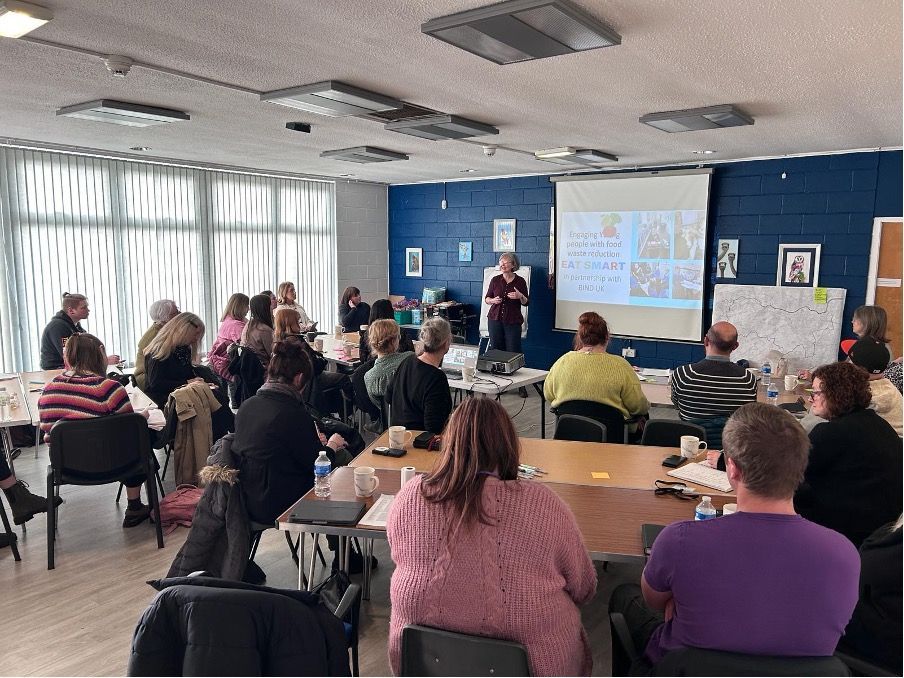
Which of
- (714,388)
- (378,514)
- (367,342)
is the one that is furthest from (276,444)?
(367,342)

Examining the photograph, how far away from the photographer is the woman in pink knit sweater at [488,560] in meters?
1.70

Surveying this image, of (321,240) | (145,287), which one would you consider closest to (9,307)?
(145,287)

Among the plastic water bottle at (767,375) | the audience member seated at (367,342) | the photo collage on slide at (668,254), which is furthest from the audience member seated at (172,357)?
the photo collage on slide at (668,254)

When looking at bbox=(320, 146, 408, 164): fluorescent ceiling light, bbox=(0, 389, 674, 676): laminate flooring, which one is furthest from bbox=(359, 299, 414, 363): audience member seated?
bbox=(0, 389, 674, 676): laminate flooring

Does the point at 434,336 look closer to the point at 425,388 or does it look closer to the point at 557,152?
the point at 425,388

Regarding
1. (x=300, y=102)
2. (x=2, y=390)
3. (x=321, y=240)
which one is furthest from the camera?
(x=321, y=240)

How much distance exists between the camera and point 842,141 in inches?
230

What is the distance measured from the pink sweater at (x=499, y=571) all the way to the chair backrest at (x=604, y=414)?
6.99 ft

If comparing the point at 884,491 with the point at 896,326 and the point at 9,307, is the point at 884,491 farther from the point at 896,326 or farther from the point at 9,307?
the point at 9,307

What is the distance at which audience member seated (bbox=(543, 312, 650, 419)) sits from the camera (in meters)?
3.85

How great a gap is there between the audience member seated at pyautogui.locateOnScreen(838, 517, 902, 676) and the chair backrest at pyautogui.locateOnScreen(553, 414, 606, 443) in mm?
1705

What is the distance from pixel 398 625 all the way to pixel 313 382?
4.19m

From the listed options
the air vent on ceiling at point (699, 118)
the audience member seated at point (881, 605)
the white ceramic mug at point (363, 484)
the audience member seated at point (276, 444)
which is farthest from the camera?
the air vent on ceiling at point (699, 118)

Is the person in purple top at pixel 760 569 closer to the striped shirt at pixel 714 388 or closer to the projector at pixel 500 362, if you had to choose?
the striped shirt at pixel 714 388
